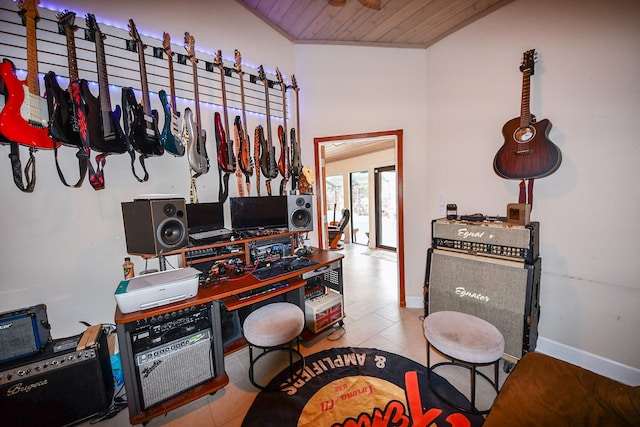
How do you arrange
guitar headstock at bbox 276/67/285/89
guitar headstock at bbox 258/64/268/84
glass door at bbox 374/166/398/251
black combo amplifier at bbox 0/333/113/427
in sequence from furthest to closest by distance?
1. glass door at bbox 374/166/398/251
2. guitar headstock at bbox 276/67/285/89
3. guitar headstock at bbox 258/64/268/84
4. black combo amplifier at bbox 0/333/113/427

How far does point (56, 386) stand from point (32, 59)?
6.82 feet

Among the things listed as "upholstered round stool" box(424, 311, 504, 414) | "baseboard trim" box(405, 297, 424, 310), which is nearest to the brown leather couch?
"upholstered round stool" box(424, 311, 504, 414)

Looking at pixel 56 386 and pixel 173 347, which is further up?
pixel 173 347

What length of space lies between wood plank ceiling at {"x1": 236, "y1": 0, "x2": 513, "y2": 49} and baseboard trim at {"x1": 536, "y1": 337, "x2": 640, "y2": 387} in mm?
3001

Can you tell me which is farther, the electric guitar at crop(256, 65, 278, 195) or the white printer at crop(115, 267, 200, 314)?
the electric guitar at crop(256, 65, 278, 195)

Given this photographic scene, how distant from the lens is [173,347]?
5.14 feet

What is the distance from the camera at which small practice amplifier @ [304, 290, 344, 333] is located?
2.29 metres

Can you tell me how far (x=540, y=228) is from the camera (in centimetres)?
201

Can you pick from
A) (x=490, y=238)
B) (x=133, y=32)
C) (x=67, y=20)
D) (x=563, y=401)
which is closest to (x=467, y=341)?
(x=563, y=401)

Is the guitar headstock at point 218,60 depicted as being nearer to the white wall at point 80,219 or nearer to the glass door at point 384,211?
the white wall at point 80,219

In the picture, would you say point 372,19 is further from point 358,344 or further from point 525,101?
point 358,344

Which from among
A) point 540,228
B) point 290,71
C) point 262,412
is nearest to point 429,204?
point 540,228

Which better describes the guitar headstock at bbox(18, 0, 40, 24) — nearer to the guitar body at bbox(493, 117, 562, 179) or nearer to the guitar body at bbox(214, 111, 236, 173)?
the guitar body at bbox(214, 111, 236, 173)

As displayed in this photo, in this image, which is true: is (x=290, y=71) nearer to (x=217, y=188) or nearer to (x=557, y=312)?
(x=217, y=188)
